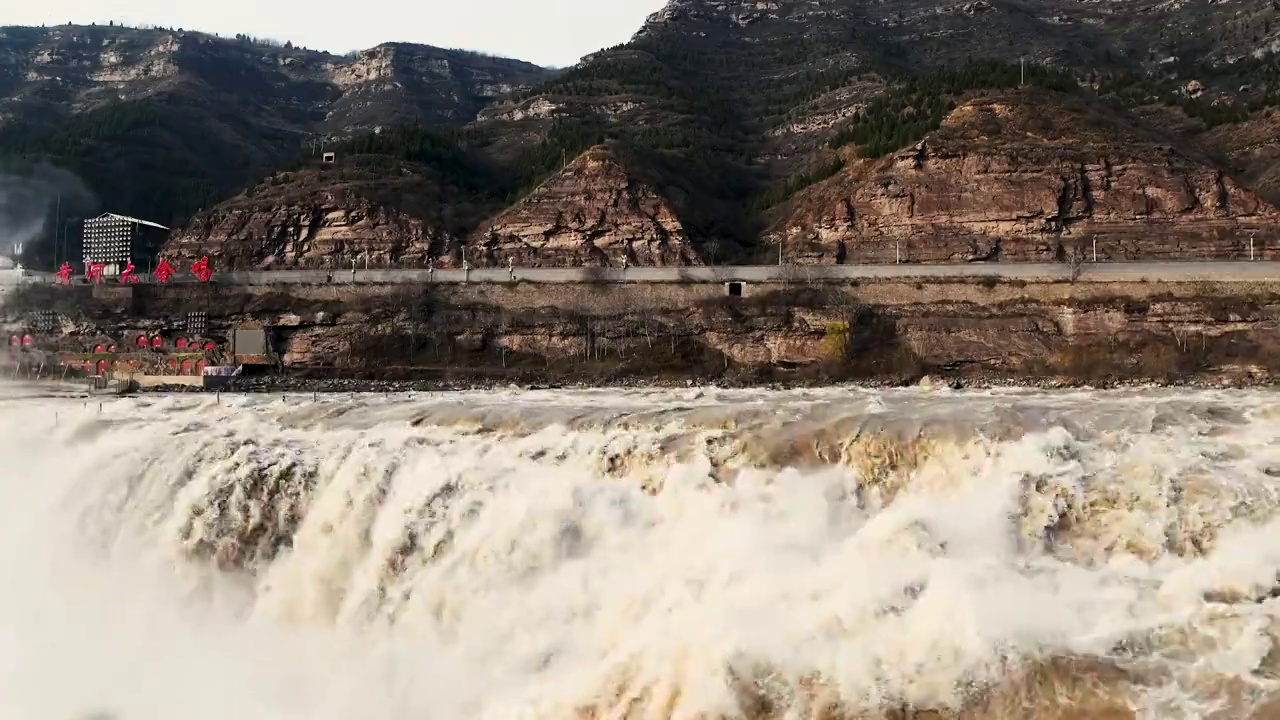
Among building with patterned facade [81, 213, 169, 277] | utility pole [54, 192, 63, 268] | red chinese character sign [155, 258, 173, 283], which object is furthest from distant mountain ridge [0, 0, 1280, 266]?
utility pole [54, 192, 63, 268]

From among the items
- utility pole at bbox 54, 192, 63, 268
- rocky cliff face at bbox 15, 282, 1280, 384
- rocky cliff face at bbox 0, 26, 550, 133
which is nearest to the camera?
rocky cliff face at bbox 15, 282, 1280, 384

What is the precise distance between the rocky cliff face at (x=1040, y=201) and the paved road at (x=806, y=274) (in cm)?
457

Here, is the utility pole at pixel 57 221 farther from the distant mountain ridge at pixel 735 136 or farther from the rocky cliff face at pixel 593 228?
the rocky cliff face at pixel 593 228

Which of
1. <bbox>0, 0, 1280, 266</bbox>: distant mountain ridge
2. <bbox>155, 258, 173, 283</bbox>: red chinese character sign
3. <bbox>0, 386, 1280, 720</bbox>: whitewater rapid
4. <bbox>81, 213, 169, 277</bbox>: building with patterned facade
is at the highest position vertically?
<bbox>0, 0, 1280, 266</bbox>: distant mountain ridge

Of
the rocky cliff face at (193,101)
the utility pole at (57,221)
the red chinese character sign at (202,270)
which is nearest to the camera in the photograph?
the red chinese character sign at (202,270)

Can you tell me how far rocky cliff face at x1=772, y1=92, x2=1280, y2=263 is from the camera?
2089 inches

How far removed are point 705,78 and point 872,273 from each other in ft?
225

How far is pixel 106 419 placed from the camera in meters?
30.0

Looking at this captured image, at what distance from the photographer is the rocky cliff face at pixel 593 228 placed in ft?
206

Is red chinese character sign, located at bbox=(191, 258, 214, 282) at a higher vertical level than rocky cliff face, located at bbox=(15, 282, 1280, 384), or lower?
higher

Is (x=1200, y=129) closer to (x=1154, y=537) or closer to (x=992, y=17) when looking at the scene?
(x=992, y=17)

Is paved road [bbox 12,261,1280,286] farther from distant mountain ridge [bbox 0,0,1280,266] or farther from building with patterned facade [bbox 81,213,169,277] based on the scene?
building with patterned facade [bbox 81,213,169,277]

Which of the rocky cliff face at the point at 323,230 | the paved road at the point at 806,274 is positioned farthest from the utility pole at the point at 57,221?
the paved road at the point at 806,274

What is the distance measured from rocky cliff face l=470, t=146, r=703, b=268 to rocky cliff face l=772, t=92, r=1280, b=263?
9.53m
